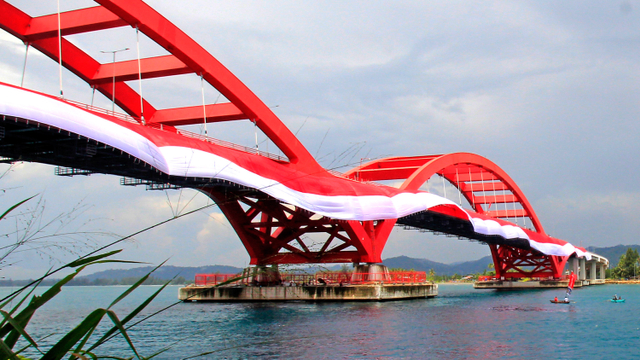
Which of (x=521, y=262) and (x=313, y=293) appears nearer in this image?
(x=313, y=293)

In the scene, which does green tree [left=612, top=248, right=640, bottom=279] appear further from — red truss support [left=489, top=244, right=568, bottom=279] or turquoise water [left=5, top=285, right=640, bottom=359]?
turquoise water [left=5, top=285, right=640, bottom=359]

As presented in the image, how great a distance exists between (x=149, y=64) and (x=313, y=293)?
23.9m

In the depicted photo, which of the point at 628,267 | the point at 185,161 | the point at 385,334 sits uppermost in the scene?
the point at 185,161

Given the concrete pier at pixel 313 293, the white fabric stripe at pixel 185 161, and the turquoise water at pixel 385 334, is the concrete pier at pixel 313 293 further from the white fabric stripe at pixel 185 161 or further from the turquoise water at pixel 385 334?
the white fabric stripe at pixel 185 161

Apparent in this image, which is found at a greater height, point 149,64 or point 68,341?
point 149,64

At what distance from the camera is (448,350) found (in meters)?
25.0

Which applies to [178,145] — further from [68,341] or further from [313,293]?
[68,341]

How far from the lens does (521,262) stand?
115 m

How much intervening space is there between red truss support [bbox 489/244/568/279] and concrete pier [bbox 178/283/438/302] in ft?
188

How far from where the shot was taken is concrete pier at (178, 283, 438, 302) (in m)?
51.6

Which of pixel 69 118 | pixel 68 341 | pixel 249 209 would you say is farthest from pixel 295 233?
pixel 68 341

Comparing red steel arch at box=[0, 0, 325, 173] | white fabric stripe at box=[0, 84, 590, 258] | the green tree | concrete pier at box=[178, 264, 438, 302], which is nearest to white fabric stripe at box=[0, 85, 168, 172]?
white fabric stripe at box=[0, 84, 590, 258]

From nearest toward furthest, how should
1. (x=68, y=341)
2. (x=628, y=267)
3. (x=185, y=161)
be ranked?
(x=68, y=341)
(x=185, y=161)
(x=628, y=267)

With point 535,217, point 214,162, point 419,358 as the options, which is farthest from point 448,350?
point 535,217
